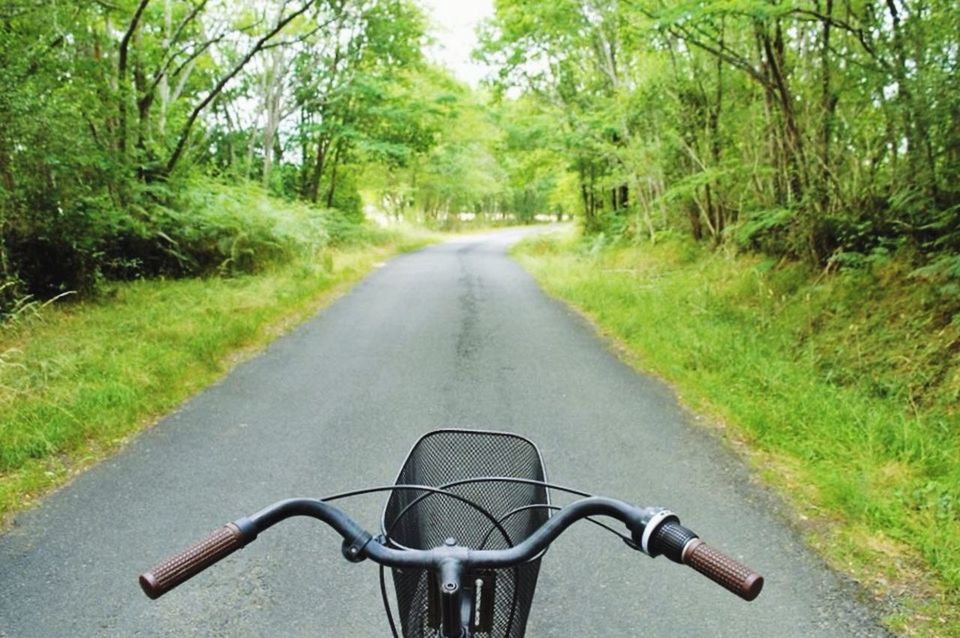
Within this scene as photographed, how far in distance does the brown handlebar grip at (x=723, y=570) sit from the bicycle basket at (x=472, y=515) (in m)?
0.43

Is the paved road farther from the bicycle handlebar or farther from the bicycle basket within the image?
the bicycle handlebar

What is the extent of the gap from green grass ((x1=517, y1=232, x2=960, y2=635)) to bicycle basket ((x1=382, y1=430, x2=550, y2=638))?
1949mm

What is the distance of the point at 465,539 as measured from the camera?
2055mm

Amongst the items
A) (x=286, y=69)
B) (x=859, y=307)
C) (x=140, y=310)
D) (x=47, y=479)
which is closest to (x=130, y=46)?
(x=140, y=310)

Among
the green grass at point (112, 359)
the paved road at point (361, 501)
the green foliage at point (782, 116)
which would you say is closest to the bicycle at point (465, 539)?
the paved road at point (361, 501)

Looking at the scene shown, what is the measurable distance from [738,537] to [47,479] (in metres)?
4.48

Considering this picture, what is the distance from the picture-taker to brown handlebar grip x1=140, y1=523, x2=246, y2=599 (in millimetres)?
1285

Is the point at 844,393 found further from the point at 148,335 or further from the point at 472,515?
the point at 148,335

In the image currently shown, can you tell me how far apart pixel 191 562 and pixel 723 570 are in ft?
3.83

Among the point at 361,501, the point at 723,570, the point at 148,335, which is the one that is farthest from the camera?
the point at 148,335

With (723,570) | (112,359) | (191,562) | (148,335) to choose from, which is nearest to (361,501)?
(191,562)

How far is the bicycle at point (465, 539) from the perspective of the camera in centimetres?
132

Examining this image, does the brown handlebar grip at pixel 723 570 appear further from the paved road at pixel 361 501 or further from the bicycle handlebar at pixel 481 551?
the paved road at pixel 361 501

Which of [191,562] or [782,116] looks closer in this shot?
[191,562]
